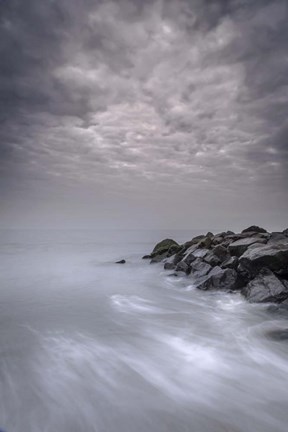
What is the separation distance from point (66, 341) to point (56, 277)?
9774 mm

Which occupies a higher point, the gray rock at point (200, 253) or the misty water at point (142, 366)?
the gray rock at point (200, 253)

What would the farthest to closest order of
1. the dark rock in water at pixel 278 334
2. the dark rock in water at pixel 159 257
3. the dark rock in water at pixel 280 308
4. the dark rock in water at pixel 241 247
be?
1. the dark rock in water at pixel 159 257
2. the dark rock in water at pixel 241 247
3. the dark rock in water at pixel 280 308
4. the dark rock in water at pixel 278 334

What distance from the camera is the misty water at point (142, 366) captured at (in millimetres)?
3648

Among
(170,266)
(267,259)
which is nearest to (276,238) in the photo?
(267,259)

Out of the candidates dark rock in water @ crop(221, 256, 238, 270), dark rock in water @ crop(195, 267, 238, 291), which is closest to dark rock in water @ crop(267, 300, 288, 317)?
dark rock in water @ crop(195, 267, 238, 291)

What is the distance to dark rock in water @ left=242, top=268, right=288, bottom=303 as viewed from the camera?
875cm

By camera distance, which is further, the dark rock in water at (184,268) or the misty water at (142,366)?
the dark rock in water at (184,268)

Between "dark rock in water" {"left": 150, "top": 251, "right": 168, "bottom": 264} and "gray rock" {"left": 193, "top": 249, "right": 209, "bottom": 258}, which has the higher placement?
"gray rock" {"left": 193, "top": 249, "right": 209, "bottom": 258}

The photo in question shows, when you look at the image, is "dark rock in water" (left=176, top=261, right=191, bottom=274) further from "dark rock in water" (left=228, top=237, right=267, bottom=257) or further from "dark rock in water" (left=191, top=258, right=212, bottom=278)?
"dark rock in water" (left=228, top=237, right=267, bottom=257)

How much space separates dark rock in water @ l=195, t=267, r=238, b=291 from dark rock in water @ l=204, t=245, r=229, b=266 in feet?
3.61

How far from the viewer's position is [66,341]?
641 centimetres

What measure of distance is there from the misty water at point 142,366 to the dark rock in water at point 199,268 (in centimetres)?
259

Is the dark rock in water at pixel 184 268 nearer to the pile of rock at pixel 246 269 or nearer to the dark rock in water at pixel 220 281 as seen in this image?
the pile of rock at pixel 246 269

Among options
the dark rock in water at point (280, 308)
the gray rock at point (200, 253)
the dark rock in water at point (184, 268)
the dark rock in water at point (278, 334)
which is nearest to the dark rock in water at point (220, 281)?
the dark rock in water at point (280, 308)
